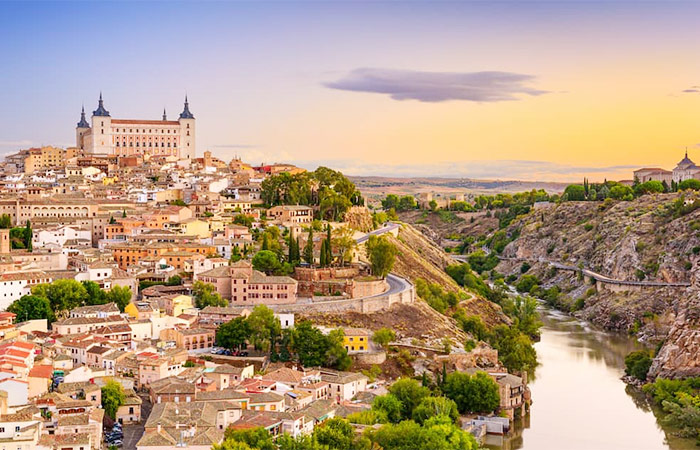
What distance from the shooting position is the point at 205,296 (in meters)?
37.6

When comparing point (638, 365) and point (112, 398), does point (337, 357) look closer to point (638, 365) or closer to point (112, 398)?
point (112, 398)

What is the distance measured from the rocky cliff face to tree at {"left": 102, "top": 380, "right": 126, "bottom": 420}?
23980mm

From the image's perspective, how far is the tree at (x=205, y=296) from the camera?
123 ft

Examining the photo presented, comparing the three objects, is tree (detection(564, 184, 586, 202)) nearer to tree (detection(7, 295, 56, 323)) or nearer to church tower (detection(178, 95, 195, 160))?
church tower (detection(178, 95, 195, 160))

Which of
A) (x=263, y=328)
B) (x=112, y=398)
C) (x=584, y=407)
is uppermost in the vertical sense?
(x=263, y=328)

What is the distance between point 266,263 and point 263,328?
7221 mm

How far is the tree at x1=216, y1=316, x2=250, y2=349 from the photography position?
34000mm

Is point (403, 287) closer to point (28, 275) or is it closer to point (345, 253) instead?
point (345, 253)

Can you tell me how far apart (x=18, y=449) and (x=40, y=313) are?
41.4ft

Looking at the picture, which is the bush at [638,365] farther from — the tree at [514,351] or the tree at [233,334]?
the tree at [233,334]

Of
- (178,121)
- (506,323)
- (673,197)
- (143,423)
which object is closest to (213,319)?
(143,423)

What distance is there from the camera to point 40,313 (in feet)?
114

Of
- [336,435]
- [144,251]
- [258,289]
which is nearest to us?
[336,435]

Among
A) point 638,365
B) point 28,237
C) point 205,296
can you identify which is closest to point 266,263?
point 205,296
